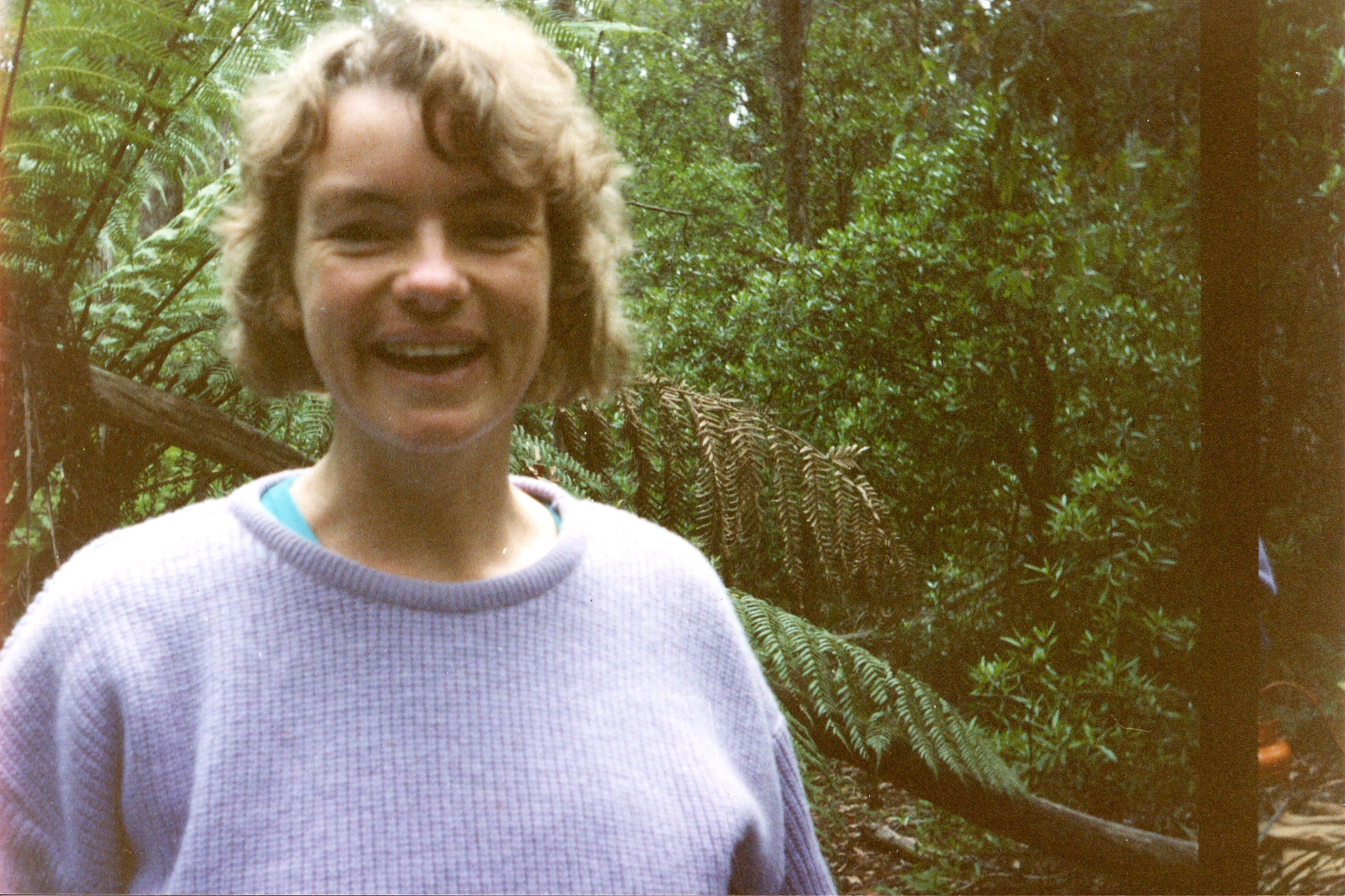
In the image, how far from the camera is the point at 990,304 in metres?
3.51

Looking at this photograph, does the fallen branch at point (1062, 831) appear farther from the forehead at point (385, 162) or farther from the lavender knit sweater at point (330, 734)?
the forehead at point (385, 162)

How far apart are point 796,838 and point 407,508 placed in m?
0.49

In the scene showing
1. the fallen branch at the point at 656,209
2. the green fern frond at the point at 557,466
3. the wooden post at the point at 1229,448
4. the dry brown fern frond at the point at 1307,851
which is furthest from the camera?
the fallen branch at the point at 656,209

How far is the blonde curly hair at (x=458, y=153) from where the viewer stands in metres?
0.94

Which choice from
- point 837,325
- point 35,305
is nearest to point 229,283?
point 35,305

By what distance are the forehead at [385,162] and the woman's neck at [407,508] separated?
0.64 feet

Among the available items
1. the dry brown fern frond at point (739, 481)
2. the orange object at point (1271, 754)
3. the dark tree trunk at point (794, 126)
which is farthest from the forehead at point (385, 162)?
the dark tree trunk at point (794, 126)

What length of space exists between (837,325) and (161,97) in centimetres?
207

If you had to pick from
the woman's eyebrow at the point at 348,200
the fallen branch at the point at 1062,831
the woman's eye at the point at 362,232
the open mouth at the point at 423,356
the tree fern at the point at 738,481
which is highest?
the woman's eyebrow at the point at 348,200

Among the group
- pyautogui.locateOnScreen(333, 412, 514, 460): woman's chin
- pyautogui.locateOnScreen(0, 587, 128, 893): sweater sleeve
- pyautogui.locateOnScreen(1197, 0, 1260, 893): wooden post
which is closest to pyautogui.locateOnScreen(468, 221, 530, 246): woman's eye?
pyautogui.locateOnScreen(333, 412, 514, 460): woman's chin

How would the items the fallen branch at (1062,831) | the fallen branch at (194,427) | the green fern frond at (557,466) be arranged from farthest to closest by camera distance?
the fallen branch at (1062,831), the green fern frond at (557,466), the fallen branch at (194,427)

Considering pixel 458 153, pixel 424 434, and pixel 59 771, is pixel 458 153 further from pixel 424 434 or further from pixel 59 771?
pixel 59 771

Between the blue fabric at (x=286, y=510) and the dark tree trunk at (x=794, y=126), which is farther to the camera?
the dark tree trunk at (x=794, y=126)

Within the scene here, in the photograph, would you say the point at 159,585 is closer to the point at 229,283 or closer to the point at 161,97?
the point at 229,283
